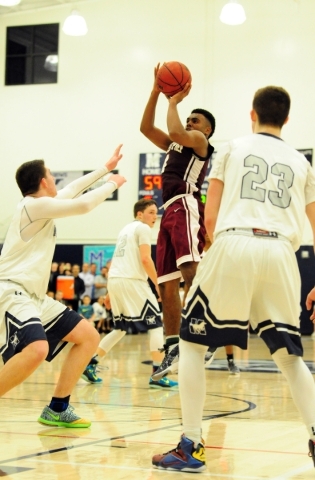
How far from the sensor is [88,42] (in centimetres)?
2061

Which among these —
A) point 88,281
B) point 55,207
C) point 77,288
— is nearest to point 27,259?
point 55,207

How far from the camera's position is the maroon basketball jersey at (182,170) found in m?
6.06

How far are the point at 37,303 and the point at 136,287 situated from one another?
3.77 metres

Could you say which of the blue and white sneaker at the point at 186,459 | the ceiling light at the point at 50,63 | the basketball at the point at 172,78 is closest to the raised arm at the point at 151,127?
the basketball at the point at 172,78

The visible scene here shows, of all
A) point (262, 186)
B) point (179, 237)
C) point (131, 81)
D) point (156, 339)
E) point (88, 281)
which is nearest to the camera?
point (262, 186)

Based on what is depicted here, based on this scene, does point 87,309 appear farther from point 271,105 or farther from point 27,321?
point 271,105

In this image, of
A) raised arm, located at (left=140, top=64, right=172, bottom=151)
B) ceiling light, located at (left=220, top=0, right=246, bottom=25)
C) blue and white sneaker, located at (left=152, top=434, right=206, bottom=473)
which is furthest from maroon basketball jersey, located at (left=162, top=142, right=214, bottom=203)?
ceiling light, located at (left=220, top=0, right=246, bottom=25)

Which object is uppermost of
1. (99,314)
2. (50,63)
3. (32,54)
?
(32,54)

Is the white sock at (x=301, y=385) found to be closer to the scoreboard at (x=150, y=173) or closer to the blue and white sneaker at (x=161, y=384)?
the blue and white sneaker at (x=161, y=384)

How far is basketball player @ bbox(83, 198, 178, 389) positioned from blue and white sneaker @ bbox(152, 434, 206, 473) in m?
4.47

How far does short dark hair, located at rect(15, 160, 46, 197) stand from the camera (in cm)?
480

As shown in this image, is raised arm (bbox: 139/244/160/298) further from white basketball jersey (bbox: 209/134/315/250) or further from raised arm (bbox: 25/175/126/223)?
white basketball jersey (bbox: 209/134/315/250)

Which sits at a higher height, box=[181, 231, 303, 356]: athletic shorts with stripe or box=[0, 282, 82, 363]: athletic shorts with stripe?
box=[181, 231, 303, 356]: athletic shorts with stripe

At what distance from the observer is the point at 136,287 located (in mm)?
8352
